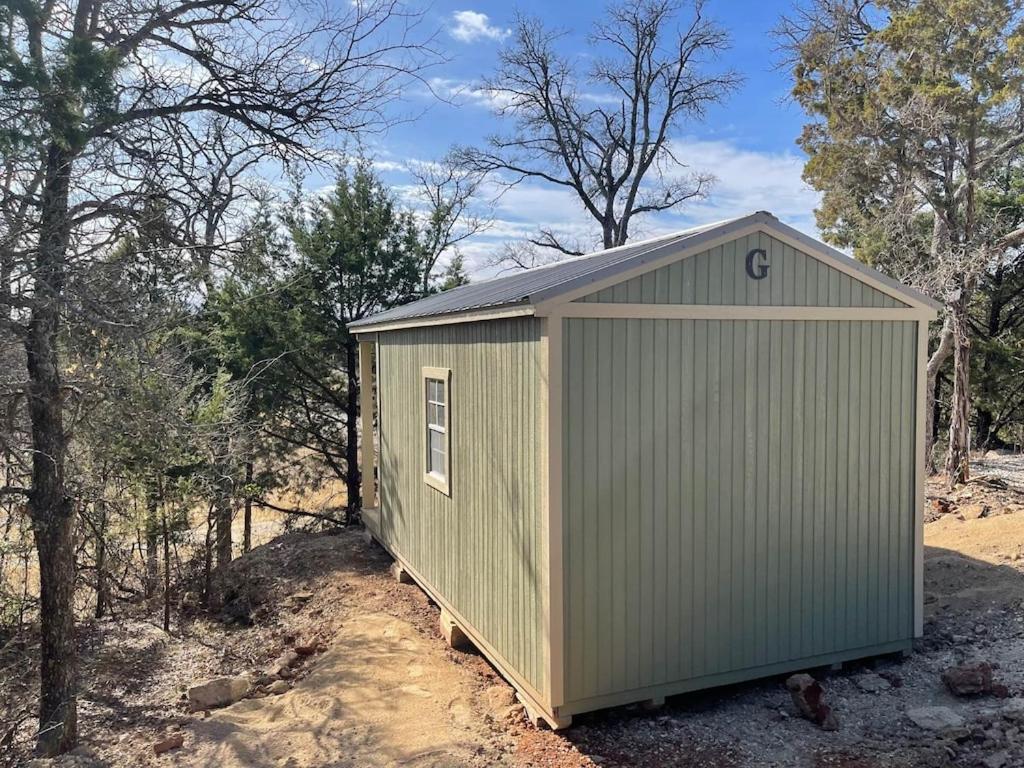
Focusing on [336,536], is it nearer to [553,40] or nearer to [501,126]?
[501,126]

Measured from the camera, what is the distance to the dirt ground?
14.0 feet

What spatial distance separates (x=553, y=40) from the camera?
19719mm

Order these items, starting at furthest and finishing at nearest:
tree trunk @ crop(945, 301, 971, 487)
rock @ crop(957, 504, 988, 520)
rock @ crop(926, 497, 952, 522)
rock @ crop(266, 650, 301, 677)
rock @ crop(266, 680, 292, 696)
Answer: tree trunk @ crop(945, 301, 971, 487), rock @ crop(926, 497, 952, 522), rock @ crop(957, 504, 988, 520), rock @ crop(266, 650, 301, 677), rock @ crop(266, 680, 292, 696)

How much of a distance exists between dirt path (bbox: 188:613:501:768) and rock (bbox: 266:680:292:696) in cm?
13

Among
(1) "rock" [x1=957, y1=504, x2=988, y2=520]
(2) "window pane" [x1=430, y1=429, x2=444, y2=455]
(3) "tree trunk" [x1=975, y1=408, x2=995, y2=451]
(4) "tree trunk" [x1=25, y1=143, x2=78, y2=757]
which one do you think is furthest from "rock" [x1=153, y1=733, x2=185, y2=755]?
(3) "tree trunk" [x1=975, y1=408, x2=995, y2=451]

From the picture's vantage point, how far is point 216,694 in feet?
18.3

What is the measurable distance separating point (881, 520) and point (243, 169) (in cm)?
625

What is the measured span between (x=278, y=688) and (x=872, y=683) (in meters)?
4.68

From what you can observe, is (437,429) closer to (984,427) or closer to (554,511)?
(554,511)

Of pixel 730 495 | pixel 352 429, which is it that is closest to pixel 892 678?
pixel 730 495

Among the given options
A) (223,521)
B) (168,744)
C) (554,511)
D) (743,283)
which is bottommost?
(168,744)

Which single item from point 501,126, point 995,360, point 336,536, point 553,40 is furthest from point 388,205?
point 995,360

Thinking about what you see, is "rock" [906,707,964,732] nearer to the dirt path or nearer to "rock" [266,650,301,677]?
the dirt path

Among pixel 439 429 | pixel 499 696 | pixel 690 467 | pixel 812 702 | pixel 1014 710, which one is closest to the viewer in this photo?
pixel 1014 710
